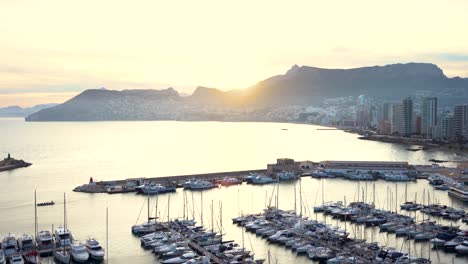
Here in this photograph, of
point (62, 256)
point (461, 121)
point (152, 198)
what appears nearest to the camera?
point (62, 256)

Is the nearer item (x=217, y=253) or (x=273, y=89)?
(x=217, y=253)

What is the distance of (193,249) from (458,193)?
12.1m

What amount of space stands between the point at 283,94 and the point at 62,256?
125 metres

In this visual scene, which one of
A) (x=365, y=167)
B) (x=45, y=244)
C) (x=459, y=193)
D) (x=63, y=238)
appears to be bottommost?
(x=45, y=244)

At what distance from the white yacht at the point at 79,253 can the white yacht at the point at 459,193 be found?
14.0 m

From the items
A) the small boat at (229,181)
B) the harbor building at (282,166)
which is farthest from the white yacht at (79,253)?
the harbor building at (282,166)

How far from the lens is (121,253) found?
12266mm

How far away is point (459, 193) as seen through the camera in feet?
63.0

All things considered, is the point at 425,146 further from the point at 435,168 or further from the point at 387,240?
the point at 387,240

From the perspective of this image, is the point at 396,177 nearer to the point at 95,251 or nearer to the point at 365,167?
the point at 365,167

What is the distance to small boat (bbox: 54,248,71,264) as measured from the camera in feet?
37.4

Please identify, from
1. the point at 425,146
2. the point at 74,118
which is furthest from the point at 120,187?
the point at 74,118

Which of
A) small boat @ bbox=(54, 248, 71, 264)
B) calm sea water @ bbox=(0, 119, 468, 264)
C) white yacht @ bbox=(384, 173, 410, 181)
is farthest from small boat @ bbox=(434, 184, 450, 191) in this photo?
small boat @ bbox=(54, 248, 71, 264)

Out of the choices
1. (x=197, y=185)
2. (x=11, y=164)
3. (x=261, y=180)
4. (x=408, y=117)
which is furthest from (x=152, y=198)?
(x=408, y=117)
